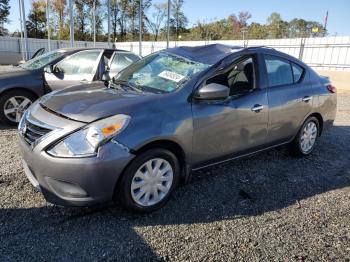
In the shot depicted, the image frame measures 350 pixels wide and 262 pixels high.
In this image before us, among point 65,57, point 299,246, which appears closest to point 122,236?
point 299,246

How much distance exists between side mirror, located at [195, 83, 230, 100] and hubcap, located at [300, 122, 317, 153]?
218 cm

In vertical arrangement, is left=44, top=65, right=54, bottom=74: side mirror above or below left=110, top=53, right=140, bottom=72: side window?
below

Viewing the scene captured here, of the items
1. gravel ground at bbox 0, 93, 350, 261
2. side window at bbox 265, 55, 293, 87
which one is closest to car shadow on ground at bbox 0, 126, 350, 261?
gravel ground at bbox 0, 93, 350, 261

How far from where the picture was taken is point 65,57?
22.0ft

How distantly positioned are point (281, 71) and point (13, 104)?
474cm

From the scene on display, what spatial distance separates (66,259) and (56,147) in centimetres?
92

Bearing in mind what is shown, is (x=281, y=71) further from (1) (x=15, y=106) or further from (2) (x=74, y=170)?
(1) (x=15, y=106)

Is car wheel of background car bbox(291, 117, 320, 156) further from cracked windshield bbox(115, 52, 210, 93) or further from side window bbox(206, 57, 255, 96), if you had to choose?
cracked windshield bbox(115, 52, 210, 93)

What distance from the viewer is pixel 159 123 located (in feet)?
10.2

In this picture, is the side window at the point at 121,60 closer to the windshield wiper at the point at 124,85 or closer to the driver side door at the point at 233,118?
the windshield wiper at the point at 124,85

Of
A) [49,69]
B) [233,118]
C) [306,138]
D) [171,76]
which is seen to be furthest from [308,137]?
[49,69]

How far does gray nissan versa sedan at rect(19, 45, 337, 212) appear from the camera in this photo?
9.29ft

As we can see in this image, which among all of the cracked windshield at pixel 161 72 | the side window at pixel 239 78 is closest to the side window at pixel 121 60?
the cracked windshield at pixel 161 72

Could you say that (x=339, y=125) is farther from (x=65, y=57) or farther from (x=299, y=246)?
(x=65, y=57)
